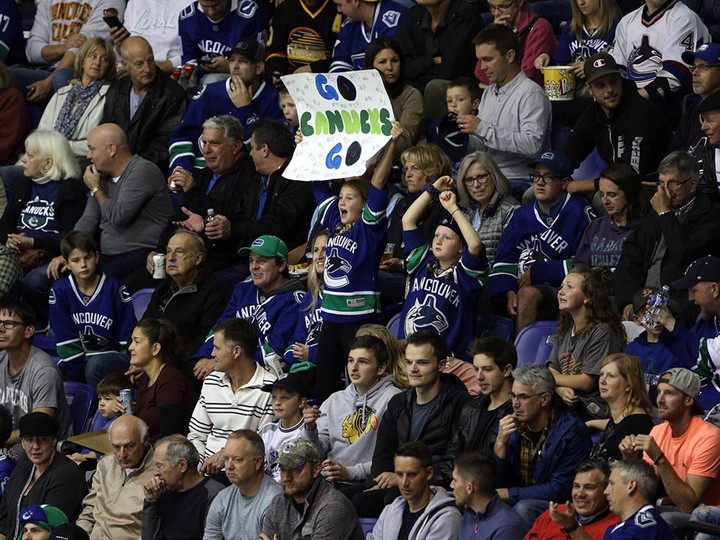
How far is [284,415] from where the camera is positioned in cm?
849

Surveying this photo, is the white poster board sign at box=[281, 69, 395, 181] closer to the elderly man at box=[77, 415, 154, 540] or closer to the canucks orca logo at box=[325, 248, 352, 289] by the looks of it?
the canucks orca logo at box=[325, 248, 352, 289]

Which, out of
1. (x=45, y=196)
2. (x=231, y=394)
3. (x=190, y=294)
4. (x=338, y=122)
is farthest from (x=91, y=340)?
(x=338, y=122)

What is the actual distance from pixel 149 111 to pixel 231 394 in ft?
11.1

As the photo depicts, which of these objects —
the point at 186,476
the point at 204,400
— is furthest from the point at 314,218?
the point at 186,476

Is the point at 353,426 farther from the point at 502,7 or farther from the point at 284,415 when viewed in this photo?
the point at 502,7

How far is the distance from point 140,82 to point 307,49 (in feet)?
4.04

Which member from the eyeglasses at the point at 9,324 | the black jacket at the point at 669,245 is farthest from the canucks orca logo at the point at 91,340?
the black jacket at the point at 669,245

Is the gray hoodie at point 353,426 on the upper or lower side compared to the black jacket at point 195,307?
upper

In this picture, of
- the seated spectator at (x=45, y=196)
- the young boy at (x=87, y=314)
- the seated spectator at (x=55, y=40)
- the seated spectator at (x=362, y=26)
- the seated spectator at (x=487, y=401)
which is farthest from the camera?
the seated spectator at (x=55, y=40)

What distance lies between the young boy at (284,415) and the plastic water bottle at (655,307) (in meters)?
1.82

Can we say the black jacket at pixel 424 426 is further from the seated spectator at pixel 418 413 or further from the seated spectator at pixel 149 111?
the seated spectator at pixel 149 111

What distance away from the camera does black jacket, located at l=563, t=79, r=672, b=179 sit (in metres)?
9.59

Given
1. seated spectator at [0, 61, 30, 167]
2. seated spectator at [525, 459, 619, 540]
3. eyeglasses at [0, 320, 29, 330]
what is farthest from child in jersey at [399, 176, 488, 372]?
seated spectator at [0, 61, 30, 167]

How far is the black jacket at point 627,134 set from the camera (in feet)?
31.5
